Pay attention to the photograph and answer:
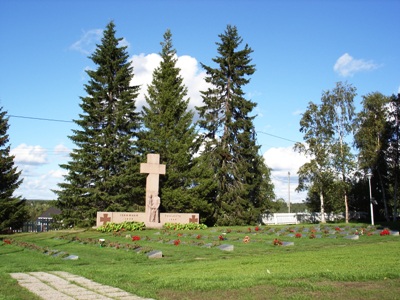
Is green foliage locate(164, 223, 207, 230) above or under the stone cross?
under

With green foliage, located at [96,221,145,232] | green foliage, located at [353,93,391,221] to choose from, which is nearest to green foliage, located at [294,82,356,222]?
green foliage, located at [353,93,391,221]

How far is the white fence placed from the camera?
43875 millimetres

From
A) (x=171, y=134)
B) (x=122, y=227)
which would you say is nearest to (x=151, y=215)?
(x=122, y=227)

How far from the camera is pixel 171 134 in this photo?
1272 inches

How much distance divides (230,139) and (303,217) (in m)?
17.8

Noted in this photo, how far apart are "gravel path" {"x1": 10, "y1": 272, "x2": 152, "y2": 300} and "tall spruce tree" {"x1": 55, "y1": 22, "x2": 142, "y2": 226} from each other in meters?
22.7

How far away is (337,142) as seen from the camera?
38250mm

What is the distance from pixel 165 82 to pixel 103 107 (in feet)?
19.0

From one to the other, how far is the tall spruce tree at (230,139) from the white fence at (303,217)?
36.3 ft

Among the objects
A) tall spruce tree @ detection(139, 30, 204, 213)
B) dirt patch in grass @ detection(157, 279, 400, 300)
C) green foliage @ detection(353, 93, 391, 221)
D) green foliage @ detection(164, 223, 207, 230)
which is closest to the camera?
dirt patch in grass @ detection(157, 279, 400, 300)

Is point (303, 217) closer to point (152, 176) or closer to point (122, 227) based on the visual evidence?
point (152, 176)

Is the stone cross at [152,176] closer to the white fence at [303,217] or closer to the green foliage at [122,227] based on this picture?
the green foliage at [122,227]

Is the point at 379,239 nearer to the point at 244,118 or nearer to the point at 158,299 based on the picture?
the point at 158,299

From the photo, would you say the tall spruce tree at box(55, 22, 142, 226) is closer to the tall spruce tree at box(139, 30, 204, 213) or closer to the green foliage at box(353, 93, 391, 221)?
the tall spruce tree at box(139, 30, 204, 213)
